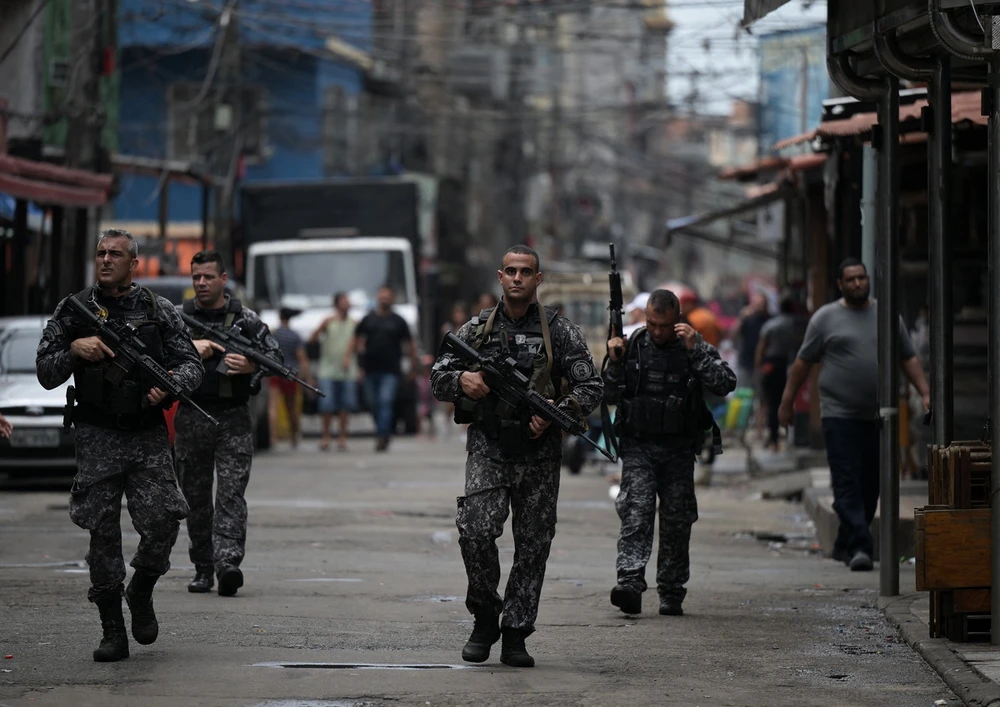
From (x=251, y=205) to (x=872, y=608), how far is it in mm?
20399

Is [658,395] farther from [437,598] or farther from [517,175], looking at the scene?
[517,175]

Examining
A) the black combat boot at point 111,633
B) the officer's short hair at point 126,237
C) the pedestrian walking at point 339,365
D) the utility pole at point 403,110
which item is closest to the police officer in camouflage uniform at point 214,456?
the officer's short hair at point 126,237

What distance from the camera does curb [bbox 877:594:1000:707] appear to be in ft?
24.7

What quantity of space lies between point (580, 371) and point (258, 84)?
39507 mm

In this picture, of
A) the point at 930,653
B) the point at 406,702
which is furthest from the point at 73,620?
the point at 930,653

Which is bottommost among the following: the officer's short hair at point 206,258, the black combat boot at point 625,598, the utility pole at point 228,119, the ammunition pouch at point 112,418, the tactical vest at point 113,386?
the black combat boot at point 625,598

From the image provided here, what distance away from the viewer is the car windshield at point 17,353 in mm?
18234

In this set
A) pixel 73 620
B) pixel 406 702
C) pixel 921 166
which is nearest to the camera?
pixel 406 702

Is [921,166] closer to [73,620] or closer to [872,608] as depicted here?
[872,608]

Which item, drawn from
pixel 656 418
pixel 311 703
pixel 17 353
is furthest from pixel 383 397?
pixel 311 703

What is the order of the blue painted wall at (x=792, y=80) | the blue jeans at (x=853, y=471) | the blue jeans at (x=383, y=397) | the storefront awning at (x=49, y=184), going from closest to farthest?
the blue jeans at (x=853, y=471), the storefront awning at (x=49, y=184), the blue jeans at (x=383, y=397), the blue painted wall at (x=792, y=80)

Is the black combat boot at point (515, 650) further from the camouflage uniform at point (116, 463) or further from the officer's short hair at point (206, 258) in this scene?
the officer's short hair at point (206, 258)

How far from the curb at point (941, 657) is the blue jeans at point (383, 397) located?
14.6 metres

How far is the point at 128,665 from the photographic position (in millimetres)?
8156
